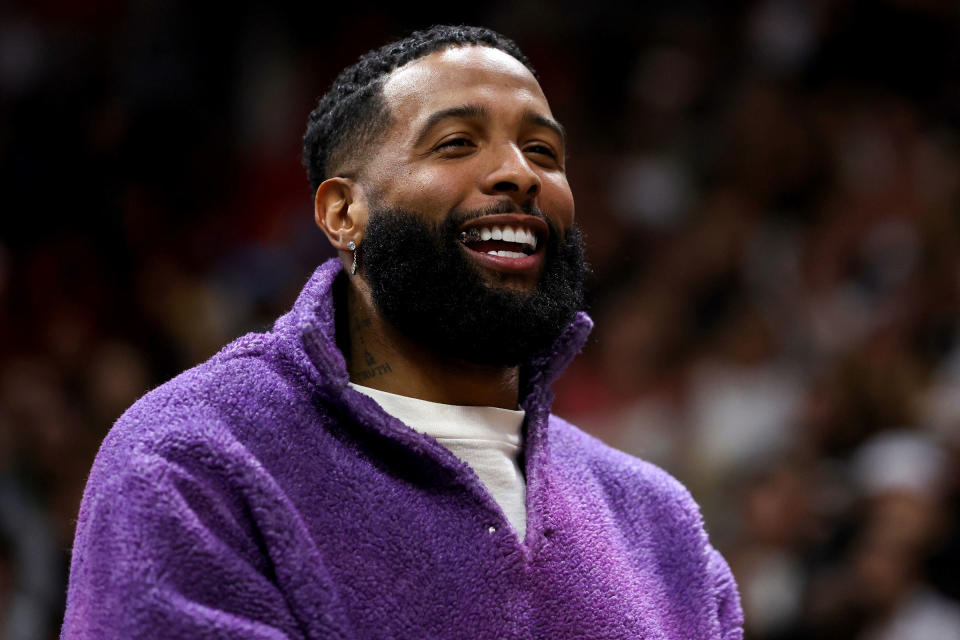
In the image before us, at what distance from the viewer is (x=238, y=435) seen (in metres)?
1.39

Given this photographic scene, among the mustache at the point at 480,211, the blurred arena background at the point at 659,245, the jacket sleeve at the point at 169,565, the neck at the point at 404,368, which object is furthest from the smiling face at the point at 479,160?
the blurred arena background at the point at 659,245

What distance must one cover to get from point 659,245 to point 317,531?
2.97 m

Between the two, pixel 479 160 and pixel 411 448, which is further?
pixel 479 160

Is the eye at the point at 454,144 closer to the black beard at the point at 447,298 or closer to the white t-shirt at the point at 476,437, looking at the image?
the black beard at the point at 447,298

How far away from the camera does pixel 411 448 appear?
1.44 metres

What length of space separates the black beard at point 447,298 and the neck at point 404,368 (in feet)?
0.05

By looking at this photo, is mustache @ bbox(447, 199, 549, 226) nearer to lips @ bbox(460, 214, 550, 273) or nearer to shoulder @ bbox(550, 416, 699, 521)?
lips @ bbox(460, 214, 550, 273)

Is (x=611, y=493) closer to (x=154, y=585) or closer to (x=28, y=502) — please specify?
(x=154, y=585)

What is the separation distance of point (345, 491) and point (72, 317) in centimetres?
243

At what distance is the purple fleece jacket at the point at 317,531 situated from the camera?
1269 mm

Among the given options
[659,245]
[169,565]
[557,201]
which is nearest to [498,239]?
[557,201]

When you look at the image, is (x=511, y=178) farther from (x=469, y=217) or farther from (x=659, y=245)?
(x=659, y=245)

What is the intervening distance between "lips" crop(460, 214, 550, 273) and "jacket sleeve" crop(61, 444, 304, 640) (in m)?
0.42

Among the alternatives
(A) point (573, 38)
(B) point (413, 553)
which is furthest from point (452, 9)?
(B) point (413, 553)
